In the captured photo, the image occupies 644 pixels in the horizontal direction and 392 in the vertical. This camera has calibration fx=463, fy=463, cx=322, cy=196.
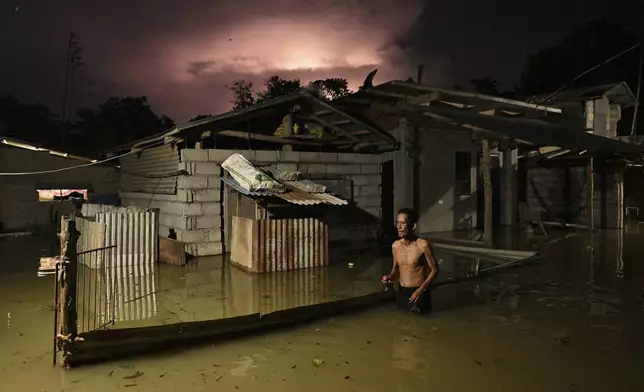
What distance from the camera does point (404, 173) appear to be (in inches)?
607

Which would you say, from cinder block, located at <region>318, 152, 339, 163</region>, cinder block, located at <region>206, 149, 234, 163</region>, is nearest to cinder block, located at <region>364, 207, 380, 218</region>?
cinder block, located at <region>318, 152, 339, 163</region>

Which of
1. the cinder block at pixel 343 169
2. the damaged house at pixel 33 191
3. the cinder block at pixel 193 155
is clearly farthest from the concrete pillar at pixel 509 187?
the damaged house at pixel 33 191

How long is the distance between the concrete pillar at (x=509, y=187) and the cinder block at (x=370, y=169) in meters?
6.33

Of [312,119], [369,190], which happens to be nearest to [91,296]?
[312,119]

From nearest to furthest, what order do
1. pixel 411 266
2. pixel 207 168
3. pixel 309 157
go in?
pixel 411 266 → pixel 207 168 → pixel 309 157

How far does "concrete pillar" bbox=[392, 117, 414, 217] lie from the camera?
15.4 metres

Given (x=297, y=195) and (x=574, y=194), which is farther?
(x=574, y=194)

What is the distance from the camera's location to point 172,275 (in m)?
10.1

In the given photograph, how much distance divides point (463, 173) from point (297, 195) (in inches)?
364

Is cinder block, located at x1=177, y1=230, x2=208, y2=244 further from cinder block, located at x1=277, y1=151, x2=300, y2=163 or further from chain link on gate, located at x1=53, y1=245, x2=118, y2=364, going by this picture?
cinder block, located at x1=277, y1=151, x2=300, y2=163

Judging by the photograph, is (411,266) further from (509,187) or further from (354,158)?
(509,187)

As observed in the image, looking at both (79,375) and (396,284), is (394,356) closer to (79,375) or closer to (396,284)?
(396,284)

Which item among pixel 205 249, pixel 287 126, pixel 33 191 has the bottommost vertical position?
pixel 205 249

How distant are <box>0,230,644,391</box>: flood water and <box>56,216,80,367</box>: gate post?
32cm
